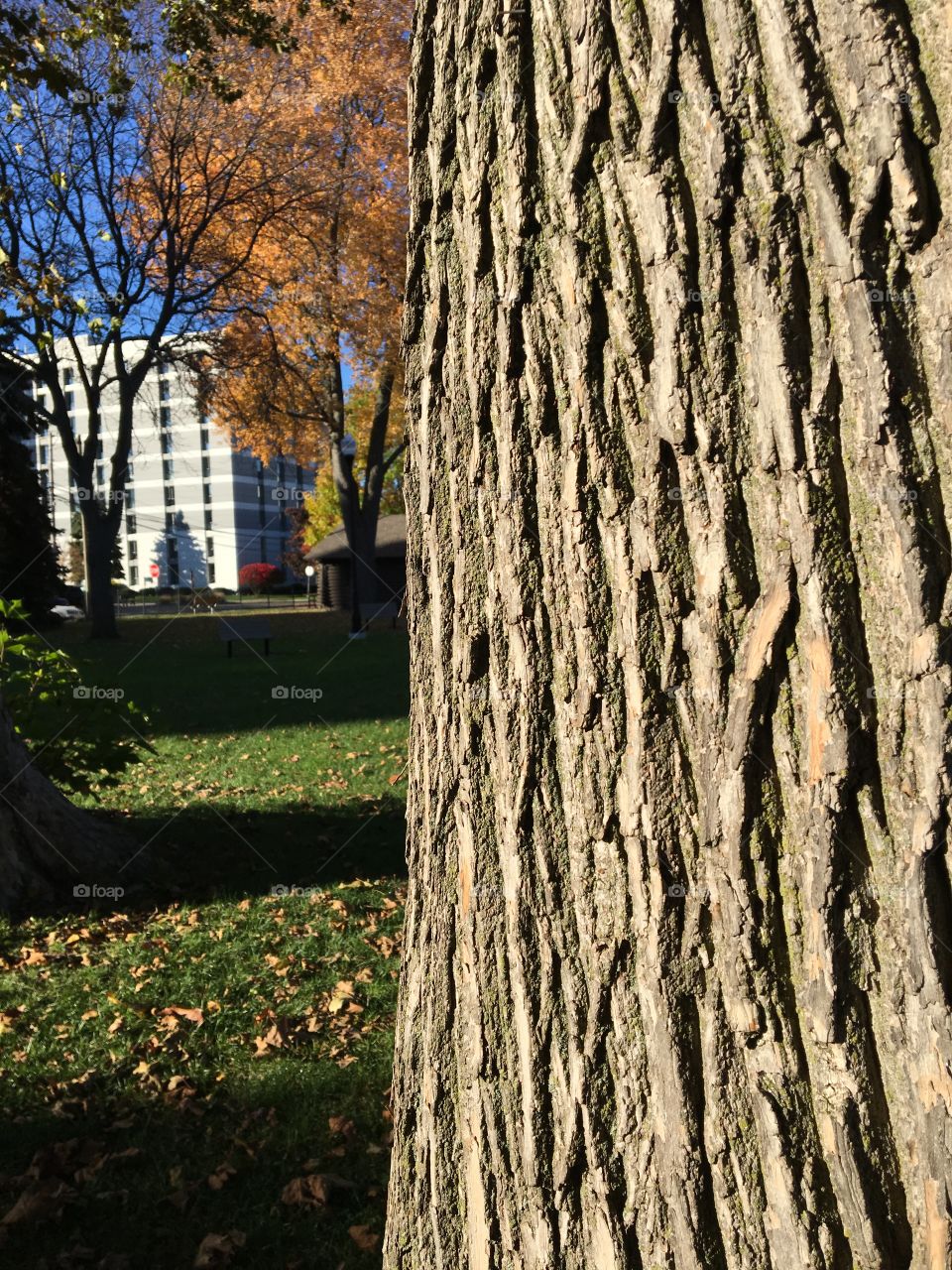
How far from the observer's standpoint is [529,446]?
1.69 metres

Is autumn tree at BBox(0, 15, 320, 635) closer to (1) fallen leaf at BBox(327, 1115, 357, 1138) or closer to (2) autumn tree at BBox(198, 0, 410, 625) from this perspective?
(2) autumn tree at BBox(198, 0, 410, 625)

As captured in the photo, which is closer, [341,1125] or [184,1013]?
[341,1125]

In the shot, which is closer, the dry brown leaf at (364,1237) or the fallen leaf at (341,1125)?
the dry brown leaf at (364,1237)

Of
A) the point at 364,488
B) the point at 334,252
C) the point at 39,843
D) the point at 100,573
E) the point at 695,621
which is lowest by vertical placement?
the point at 39,843

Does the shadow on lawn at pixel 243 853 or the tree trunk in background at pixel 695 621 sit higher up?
the tree trunk in background at pixel 695 621

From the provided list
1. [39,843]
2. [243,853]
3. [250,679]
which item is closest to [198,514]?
[250,679]

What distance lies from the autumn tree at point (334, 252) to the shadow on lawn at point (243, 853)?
17071 millimetres

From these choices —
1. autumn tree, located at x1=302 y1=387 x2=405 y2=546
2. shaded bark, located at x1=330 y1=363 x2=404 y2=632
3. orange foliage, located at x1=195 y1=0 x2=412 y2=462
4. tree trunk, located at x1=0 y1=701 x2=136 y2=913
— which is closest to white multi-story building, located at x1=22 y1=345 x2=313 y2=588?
autumn tree, located at x1=302 y1=387 x2=405 y2=546

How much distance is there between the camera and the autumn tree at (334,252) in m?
25.1

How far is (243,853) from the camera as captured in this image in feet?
22.4

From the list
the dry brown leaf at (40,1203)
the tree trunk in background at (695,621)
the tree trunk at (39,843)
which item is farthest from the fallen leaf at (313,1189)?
the tree trunk at (39,843)

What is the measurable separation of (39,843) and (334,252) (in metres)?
22.8

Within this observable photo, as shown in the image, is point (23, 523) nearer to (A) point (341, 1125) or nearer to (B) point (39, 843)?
(B) point (39, 843)

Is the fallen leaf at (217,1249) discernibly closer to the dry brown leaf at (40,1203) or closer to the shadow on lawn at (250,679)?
the dry brown leaf at (40,1203)
